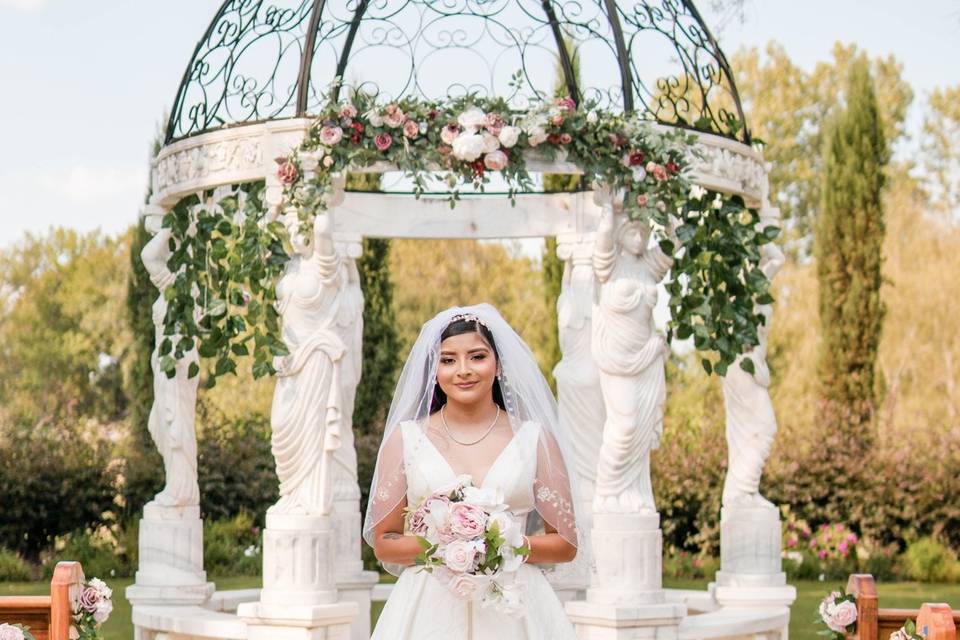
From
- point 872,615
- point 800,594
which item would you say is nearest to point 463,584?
point 872,615

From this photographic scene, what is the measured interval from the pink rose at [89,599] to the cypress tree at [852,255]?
471 inches

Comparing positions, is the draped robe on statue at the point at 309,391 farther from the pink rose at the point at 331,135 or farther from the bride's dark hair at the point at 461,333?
the bride's dark hair at the point at 461,333

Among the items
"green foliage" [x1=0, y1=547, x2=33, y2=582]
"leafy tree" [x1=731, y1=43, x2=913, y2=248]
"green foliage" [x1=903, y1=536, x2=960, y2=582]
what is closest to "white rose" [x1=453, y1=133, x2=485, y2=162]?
"green foliage" [x1=0, y1=547, x2=33, y2=582]

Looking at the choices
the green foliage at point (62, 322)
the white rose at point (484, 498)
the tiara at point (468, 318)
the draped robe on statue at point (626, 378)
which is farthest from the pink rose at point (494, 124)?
the green foliage at point (62, 322)

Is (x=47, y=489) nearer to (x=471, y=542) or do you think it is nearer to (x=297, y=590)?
(x=297, y=590)

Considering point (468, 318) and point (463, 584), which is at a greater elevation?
point (468, 318)

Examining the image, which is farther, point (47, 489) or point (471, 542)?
point (47, 489)

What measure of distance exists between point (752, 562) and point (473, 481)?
5.34 m

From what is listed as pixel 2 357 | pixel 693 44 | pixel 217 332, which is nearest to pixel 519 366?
pixel 217 332

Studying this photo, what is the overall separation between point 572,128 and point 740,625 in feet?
10.6

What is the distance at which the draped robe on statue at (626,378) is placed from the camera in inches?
322

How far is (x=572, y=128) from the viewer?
800 centimetres

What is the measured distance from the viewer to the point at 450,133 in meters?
7.86

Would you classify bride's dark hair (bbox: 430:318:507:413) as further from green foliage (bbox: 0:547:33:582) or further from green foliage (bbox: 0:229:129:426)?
green foliage (bbox: 0:229:129:426)
